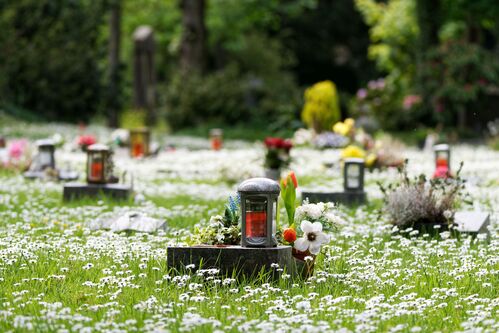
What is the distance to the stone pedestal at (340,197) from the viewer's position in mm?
12672

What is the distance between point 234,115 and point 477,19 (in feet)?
29.9

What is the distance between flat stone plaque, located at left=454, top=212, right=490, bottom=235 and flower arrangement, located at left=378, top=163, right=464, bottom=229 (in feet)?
0.47

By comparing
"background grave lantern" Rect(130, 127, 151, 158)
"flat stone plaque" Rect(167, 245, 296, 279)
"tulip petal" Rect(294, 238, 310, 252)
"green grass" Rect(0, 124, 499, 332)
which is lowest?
"green grass" Rect(0, 124, 499, 332)

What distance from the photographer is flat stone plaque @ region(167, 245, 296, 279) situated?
7.41m

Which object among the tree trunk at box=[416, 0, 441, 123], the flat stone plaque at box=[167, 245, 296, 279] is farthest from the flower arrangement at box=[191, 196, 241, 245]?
the tree trunk at box=[416, 0, 441, 123]

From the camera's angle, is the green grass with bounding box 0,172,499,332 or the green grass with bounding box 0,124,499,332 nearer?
the green grass with bounding box 0,124,499,332

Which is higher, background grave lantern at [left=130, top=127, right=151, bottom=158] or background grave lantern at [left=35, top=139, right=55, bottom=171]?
background grave lantern at [left=130, top=127, right=151, bottom=158]

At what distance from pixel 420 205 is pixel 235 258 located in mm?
3582

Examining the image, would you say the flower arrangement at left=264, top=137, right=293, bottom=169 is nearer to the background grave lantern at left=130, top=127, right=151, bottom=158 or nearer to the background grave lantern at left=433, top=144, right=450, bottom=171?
the background grave lantern at left=433, top=144, right=450, bottom=171

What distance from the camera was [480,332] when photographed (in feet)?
19.1

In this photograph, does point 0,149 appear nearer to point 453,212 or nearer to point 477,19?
point 453,212

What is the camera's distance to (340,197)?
43.0ft

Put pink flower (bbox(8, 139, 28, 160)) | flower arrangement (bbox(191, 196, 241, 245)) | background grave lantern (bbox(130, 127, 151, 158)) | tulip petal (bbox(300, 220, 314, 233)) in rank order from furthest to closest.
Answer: background grave lantern (bbox(130, 127, 151, 158)) → pink flower (bbox(8, 139, 28, 160)) → flower arrangement (bbox(191, 196, 241, 245)) → tulip petal (bbox(300, 220, 314, 233))

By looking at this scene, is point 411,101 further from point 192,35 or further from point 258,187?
point 258,187
